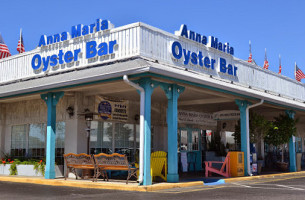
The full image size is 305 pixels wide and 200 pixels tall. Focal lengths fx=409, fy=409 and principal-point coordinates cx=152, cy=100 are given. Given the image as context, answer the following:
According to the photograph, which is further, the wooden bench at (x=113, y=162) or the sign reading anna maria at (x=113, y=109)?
the sign reading anna maria at (x=113, y=109)

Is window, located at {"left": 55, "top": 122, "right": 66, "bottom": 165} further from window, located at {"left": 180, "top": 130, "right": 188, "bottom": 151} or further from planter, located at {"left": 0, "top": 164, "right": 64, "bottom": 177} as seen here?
window, located at {"left": 180, "top": 130, "right": 188, "bottom": 151}

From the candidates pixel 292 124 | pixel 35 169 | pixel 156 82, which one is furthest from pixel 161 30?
pixel 292 124

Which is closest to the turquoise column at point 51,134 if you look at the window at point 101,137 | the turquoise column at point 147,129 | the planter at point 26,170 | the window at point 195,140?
the planter at point 26,170

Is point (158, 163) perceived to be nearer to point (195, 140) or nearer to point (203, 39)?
point (203, 39)

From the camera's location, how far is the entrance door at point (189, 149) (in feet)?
65.4

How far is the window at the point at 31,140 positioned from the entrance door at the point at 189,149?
6.21 metres

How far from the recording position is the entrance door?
65.4 ft

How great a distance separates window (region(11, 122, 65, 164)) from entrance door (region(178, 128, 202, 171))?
6206mm

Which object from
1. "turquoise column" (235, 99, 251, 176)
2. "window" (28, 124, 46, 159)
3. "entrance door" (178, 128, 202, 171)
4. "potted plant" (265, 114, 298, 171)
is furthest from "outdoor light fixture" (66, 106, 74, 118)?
"potted plant" (265, 114, 298, 171)

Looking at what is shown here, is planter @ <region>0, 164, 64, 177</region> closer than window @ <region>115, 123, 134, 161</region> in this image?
Yes

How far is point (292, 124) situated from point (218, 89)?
7.07 metres

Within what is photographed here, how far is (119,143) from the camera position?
1714 centimetres

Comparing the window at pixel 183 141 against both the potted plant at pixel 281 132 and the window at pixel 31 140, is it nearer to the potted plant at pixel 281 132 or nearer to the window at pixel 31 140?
the potted plant at pixel 281 132

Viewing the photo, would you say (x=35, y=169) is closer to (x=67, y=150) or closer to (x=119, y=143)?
A: (x=67, y=150)
